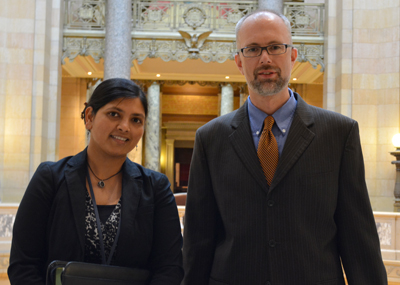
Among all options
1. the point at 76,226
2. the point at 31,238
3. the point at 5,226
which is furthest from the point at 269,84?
the point at 5,226

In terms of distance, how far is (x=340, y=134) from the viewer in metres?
1.82

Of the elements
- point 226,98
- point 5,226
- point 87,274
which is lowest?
point 5,226

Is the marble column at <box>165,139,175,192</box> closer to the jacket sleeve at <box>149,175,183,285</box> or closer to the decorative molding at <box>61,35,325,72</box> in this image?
the decorative molding at <box>61,35,325,72</box>

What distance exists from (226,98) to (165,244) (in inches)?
586

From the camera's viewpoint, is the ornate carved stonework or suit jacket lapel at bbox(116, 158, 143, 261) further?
the ornate carved stonework

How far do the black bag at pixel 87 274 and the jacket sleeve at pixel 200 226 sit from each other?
0.92 ft

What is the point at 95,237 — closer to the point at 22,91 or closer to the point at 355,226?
the point at 355,226

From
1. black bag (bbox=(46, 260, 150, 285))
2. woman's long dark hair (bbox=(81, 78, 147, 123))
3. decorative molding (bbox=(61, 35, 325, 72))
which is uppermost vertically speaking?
decorative molding (bbox=(61, 35, 325, 72))

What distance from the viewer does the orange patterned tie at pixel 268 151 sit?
1.80m

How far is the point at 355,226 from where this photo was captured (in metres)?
1.74

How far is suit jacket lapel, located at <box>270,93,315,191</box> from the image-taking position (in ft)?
5.77

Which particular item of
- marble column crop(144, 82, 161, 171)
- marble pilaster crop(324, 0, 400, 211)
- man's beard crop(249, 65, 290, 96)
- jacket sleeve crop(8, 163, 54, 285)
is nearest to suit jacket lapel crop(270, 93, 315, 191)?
man's beard crop(249, 65, 290, 96)

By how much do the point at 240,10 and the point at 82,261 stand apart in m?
12.2

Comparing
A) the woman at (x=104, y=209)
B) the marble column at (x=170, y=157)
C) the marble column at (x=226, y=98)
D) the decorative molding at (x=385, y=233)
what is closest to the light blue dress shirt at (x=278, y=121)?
the woman at (x=104, y=209)
